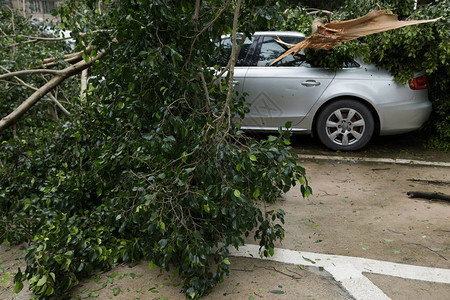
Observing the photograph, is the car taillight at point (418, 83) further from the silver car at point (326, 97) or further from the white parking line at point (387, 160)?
the white parking line at point (387, 160)

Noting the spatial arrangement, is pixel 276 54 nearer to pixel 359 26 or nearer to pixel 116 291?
pixel 359 26

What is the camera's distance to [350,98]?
6031mm

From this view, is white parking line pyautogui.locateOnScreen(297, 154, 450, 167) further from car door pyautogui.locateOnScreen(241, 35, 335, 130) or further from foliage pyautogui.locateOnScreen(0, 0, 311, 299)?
foliage pyautogui.locateOnScreen(0, 0, 311, 299)

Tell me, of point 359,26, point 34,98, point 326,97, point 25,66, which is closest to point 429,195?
point 359,26

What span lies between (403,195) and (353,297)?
88.3 inches

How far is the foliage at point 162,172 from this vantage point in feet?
9.35

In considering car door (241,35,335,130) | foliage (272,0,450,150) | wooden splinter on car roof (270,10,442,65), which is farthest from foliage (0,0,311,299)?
foliage (272,0,450,150)

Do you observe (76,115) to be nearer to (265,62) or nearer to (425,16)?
(265,62)

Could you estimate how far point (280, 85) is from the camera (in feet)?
20.0

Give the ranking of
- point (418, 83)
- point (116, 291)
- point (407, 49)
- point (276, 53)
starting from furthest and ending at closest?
point (276, 53)
point (418, 83)
point (407, 49)
point (116, 291)

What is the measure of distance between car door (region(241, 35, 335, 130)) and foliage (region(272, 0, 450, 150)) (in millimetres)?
246

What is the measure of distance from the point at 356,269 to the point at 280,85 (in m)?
3.48

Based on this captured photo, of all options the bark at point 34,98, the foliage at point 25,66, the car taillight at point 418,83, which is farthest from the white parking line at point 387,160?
the foliage at point 25,66

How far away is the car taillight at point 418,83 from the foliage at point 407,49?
0.10 meters
